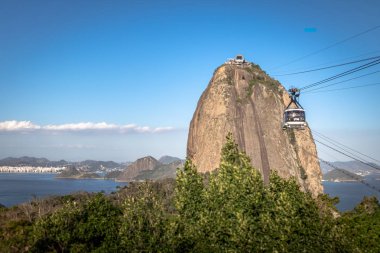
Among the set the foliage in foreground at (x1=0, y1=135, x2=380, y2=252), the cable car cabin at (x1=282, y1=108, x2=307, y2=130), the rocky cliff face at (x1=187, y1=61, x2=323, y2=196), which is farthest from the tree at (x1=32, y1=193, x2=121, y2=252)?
the rocky cliff face at (x1=187, y1=61, x2=323, y2=196)

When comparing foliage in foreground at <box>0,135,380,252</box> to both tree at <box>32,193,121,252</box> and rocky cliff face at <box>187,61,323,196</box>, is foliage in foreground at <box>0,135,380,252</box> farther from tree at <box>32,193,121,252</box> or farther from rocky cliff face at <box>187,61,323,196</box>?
rocky cliff face at <box>187,61,323,196</box>

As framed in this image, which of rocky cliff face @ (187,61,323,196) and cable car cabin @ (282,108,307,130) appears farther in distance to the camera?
rocky cliff face @ (187,61,323,196)

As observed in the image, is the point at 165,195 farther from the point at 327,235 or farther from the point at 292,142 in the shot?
the point at 327,235

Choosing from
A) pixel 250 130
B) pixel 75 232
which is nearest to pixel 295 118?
pixel 75 232

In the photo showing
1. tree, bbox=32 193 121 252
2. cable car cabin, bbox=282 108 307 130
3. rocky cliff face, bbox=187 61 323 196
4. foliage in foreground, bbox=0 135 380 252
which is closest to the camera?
foliage in foreground, bbox=0 135 380 252

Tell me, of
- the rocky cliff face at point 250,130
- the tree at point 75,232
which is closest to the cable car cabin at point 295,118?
the tree at point 75,232

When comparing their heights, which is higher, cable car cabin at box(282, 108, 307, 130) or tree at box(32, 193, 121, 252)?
cable car cabin at box(282, 108, 307, 130)

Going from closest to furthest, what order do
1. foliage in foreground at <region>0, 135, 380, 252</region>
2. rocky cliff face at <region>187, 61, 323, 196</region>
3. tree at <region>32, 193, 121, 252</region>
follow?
1. foliage in foreground at <region>0, 135, 380, 252</region>
2. tree at <region>32, 193, 121, 252</region>
3. rocky cliff face at <region>187, 61, 323, 196</region>
